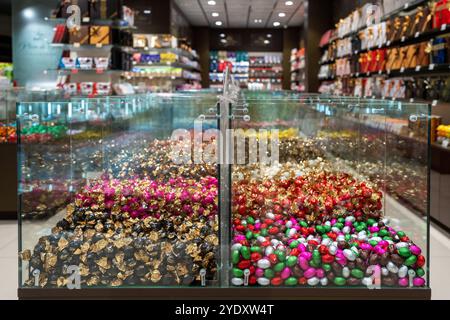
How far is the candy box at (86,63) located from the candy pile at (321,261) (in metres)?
5.64

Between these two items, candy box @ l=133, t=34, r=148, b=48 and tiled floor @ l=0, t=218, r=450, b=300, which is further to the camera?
candy box @ l=133, t=34, r=148, b=48

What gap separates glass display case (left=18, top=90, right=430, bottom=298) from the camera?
Answer: 2439mm

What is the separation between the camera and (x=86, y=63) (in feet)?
25.4

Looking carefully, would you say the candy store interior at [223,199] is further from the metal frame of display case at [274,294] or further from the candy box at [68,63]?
the candy box at [68,63]

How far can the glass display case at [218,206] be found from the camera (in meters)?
2.44

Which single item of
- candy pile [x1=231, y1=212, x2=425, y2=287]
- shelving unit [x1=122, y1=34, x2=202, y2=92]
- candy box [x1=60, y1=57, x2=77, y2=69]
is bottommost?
candy pile [x1=231, y1=212, x2=425, y2=287]

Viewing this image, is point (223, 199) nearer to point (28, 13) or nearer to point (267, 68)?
point (28, 13)

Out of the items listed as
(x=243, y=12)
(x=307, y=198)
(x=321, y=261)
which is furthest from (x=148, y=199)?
(x=243, y=12)

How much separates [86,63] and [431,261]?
532 centimetres

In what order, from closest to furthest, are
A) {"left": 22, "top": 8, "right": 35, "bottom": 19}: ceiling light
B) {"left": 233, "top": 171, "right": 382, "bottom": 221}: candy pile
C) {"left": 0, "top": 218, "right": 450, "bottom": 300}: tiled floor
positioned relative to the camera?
{"left": 233, "top": 171, "right": 382, "bottom": 221}: candy pile
{"left": 0, "top": 218, "right": 450, "bottom": 300}: tiled floor
{"left": 22, "top": 8, "right": 35, "bottom": 19}: ceiling light

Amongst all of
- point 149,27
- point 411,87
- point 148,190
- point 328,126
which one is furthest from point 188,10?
point 148,190

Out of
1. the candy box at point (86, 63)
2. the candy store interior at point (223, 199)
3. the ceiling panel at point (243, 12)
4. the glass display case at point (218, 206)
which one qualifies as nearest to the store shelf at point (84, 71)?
the candy box at point (86, 63)

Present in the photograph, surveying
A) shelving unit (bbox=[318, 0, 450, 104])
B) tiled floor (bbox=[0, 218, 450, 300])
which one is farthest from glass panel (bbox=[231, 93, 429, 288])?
shelving unit (bbox=[318, 0, 450, 104])

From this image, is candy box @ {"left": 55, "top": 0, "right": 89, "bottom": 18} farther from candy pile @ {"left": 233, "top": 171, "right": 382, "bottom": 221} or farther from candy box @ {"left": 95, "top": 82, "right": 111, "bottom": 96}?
candy pile @ {"left": 233, "top": 171, "right": 382, "bottom": 221}
